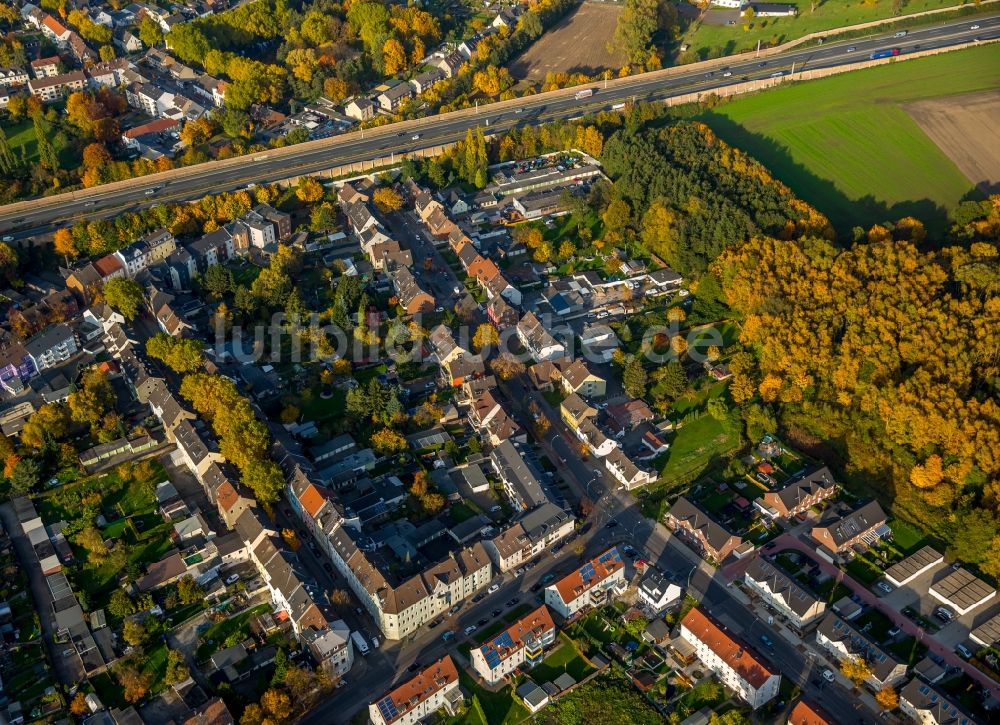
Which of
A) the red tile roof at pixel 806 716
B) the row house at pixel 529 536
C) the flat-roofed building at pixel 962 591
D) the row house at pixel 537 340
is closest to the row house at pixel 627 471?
the row house at pixel 529 536

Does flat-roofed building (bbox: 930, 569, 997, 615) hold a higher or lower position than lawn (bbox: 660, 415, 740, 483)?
lower

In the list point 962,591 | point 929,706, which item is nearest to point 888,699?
point 929,706

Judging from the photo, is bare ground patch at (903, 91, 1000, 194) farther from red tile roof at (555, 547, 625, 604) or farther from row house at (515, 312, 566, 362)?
red tile roof at (555, 547, 625, 604)

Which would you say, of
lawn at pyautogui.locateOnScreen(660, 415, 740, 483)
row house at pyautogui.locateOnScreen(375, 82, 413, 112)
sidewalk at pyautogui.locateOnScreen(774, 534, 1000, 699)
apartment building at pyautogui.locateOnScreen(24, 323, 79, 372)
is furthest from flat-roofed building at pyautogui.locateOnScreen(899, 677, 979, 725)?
row house at pyautogui.locateOnScreen(375, 82, 413, 112)

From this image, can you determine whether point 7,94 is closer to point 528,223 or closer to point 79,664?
point 528,223

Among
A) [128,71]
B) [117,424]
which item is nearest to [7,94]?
[128,71]

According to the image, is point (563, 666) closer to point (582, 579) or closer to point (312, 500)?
point (582, 579)
